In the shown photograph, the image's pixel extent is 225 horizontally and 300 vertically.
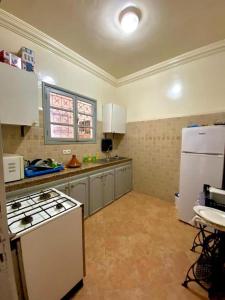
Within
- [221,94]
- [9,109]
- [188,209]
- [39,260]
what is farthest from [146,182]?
[9,109]

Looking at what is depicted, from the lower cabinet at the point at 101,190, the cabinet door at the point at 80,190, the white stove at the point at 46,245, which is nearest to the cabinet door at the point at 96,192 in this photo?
the lower cabinet at the point at 101,190

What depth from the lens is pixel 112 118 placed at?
3.16 meters

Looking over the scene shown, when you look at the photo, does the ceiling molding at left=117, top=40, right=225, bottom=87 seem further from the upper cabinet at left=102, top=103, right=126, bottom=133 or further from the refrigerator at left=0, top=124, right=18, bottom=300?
the refrigerator at left=0, top=124, right=18, bottom=300

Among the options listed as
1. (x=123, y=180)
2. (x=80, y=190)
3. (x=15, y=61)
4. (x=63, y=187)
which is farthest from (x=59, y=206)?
(x=123, y=180)

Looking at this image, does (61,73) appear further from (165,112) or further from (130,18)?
(165,112)

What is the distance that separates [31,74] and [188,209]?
286 centimetres

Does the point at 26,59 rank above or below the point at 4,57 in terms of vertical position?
above

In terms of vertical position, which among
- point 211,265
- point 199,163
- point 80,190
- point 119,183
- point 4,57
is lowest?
point 211,265

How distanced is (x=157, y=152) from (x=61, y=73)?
238cm

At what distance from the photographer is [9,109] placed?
161cm

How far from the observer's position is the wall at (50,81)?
1.87 meters

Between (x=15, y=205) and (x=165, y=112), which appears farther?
(x=165, y=112)

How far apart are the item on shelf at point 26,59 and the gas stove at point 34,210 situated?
160 cm

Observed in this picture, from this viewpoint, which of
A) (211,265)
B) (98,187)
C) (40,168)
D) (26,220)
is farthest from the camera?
(98,187)
